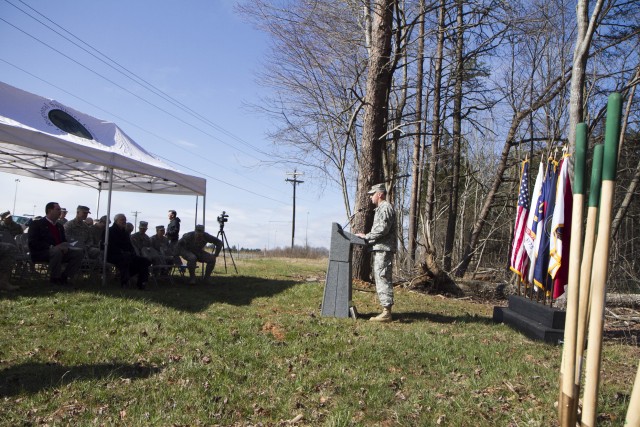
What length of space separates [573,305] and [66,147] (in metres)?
8.15

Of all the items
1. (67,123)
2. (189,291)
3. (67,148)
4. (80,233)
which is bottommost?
(189,291)

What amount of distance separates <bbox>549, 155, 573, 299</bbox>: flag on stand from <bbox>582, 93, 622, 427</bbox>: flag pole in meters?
3.53

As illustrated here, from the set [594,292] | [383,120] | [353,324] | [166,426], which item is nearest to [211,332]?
[353,324]

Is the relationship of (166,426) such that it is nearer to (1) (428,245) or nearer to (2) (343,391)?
(2) (343,391)

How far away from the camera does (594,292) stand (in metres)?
2.64

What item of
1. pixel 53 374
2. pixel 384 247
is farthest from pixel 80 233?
pixel 53 374

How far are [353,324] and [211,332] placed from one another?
1978 mm

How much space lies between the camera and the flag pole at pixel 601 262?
261 cm

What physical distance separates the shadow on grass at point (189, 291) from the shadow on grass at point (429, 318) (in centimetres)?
251

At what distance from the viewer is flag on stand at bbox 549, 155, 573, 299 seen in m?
6.02

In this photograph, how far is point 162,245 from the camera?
12.5 m

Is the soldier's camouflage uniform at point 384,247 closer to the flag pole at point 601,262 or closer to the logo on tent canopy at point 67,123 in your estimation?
the flag pole at point 601,262

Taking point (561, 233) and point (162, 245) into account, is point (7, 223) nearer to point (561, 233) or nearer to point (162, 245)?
point (162, 245)

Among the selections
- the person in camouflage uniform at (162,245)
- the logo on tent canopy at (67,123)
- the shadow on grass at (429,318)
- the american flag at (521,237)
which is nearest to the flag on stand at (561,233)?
the american flag at (521,237)
